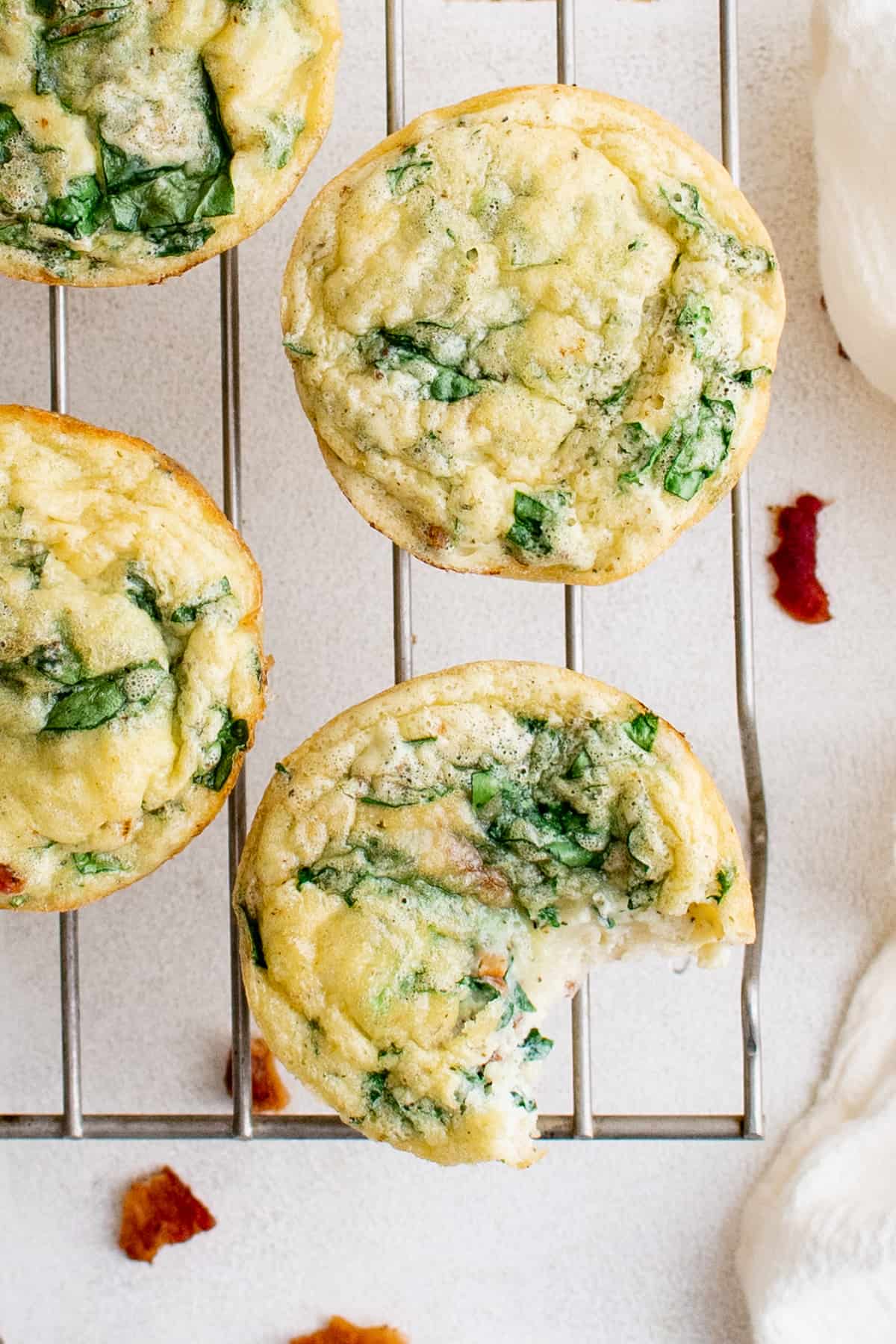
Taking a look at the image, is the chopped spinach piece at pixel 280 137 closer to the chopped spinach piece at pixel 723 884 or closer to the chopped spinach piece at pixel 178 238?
the chopped spinach piece at pixel 178 238

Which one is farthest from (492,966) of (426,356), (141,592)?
(426,356)

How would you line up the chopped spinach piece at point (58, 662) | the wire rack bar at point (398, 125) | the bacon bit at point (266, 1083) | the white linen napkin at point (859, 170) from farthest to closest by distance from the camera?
the bacon bit at point (266, 1083) < the white linen napkin at point (859, 170) < the wire rack bar at point (398, 125) < the chopped spinach piece at point (58, 662)

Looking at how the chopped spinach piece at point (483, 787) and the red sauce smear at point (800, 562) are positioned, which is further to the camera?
the red sauce smear at point (800, 562)

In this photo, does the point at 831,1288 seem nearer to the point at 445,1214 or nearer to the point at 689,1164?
the point at 689,1164

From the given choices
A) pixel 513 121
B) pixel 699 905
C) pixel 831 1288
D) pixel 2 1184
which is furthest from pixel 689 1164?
pixel 513 121

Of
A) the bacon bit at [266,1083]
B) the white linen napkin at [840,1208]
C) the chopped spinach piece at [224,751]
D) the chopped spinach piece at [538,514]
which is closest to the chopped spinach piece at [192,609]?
the chopped spinach piece at [224,751]

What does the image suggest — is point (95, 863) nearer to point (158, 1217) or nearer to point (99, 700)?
point (99, 700)
